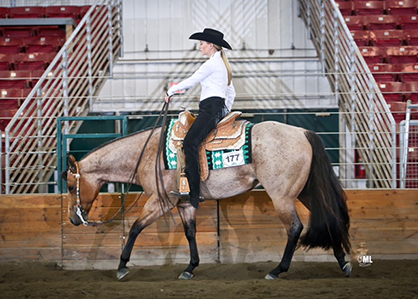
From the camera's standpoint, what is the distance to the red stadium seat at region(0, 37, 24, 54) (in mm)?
12180

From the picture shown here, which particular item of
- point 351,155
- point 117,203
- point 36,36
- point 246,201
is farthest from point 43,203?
point 36,36

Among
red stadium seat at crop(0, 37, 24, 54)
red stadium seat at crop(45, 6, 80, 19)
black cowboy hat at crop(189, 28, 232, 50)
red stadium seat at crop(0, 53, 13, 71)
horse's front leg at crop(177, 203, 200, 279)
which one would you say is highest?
red stadium seat at crop(45, 6, 80, 19)

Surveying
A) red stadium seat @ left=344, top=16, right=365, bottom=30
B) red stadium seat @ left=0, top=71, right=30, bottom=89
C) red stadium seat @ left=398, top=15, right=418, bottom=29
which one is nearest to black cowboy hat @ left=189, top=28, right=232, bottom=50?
red stadium seat @ left=0, top=71, right=30, bottom=89

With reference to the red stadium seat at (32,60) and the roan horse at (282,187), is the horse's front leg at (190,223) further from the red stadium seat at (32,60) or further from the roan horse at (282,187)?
the red stadium seat at (32,60)

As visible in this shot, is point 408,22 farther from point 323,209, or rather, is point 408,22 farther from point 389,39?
point 323,209

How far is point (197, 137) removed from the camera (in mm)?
5625

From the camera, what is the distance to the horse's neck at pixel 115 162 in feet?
20.1

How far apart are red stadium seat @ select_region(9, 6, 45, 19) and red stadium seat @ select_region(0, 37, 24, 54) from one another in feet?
3.16

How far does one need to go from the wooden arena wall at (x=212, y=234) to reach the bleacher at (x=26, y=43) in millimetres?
4004

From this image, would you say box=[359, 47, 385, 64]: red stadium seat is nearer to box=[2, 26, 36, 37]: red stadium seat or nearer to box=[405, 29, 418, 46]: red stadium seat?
box=[405, 29, 418, 46]: red stadium seat

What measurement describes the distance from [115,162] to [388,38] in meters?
8.00

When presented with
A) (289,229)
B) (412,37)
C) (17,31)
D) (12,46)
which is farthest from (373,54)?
(17,31)

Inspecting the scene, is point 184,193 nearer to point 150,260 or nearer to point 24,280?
point 150,260

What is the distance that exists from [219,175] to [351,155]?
16.2 ft
